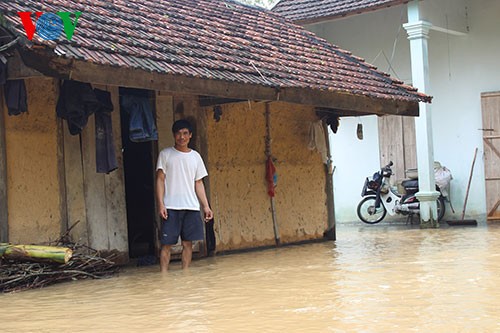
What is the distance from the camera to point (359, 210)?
17.4m

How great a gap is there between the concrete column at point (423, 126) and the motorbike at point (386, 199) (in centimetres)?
75

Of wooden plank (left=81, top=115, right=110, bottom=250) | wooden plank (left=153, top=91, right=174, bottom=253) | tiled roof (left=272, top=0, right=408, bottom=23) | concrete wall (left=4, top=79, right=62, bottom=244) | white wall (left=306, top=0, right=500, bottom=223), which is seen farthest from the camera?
white wall (left=306, top=0, right=500, bottom=223)

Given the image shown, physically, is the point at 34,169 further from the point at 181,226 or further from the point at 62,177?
the point at 181,226

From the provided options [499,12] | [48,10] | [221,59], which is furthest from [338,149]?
[48,10]

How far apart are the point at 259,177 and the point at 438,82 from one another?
609cm

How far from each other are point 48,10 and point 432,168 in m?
8.82

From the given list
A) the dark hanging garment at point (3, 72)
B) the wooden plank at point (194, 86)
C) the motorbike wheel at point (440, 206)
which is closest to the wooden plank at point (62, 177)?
the dark hanging garment at point (3, 72)

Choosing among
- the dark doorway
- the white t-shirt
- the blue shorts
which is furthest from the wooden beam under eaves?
the blue shorts

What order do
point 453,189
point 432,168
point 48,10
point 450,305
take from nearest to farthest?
point 450,305 < point 48,10 < point 432,168 < point 453,189

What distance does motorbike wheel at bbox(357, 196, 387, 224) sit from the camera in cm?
1722

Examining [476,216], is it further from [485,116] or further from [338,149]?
[338,149]

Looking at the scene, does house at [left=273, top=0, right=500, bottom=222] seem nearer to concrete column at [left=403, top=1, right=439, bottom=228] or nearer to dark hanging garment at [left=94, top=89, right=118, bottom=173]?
concrete column at [left=403, top=1, right=439, bottom=228]

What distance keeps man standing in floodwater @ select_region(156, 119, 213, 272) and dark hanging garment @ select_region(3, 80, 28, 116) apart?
1653 millimetres

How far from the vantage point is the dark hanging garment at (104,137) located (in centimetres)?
934
